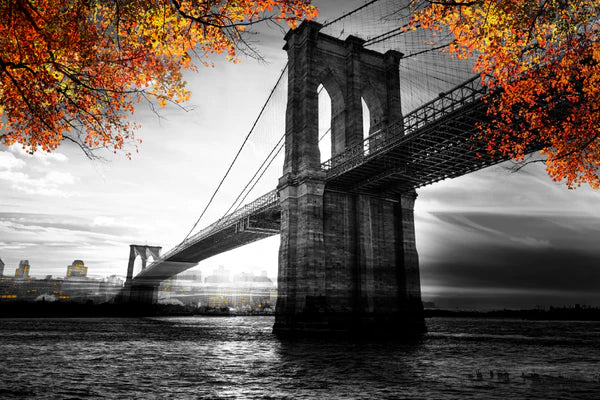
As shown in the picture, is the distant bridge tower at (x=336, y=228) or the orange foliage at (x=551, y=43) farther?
the distant bridge tower at (x=336, y=228)

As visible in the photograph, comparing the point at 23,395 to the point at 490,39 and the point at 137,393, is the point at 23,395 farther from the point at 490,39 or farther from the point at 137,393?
the point at 490,39

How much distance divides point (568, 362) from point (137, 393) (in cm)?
1303

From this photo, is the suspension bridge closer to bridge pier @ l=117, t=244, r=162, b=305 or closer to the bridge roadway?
the bridge roadway

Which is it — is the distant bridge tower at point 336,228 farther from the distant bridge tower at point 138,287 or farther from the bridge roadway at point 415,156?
the distant bridge tower at point 138,287

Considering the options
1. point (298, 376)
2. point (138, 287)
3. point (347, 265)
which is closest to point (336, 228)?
point (347, 265)

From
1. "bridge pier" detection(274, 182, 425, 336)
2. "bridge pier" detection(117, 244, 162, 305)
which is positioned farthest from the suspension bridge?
"bridge pier" detection(117, 244, 162, 305)

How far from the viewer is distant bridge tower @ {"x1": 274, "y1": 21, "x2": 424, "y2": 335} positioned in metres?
23.8

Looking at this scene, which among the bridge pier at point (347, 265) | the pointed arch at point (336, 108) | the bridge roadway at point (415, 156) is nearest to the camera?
the bridge roadway at point (415, 156)

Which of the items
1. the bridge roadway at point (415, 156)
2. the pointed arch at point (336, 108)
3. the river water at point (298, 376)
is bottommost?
the river water at point (298, 376)

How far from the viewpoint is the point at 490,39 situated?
834 centimetres

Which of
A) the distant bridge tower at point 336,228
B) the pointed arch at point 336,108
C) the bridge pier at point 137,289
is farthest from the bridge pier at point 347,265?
the bridge pier at point 137,289

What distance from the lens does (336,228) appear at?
26.0 meters

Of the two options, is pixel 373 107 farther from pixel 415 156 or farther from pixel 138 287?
pixel 138 287

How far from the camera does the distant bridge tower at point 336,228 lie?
937 inches
